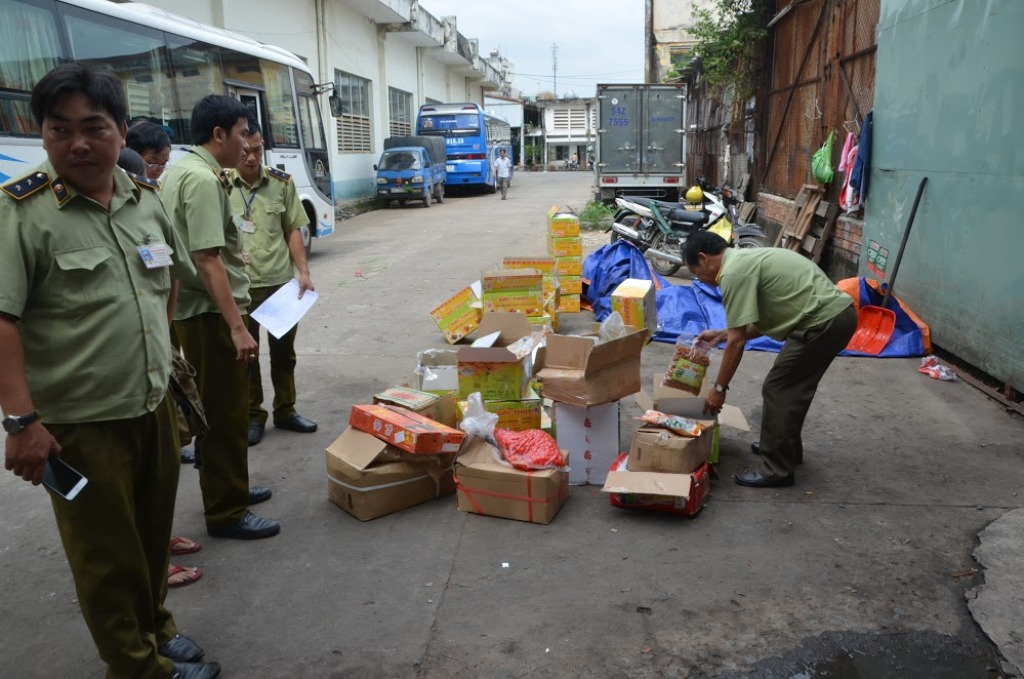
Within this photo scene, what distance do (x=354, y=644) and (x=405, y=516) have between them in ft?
3.32

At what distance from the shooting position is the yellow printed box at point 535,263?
7340mm

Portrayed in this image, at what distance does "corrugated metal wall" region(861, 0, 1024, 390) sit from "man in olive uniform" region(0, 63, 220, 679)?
502 cm

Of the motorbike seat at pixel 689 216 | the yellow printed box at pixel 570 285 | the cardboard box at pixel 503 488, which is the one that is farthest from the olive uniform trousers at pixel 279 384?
the motorbike seat at pixel 689 216

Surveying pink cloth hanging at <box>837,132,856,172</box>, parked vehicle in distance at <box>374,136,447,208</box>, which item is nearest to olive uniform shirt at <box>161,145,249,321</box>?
pink cloth hanging at <box>837,132,856,172</box>

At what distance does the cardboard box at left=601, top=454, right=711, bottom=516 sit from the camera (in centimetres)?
352

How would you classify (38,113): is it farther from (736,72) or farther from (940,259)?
(736,72)

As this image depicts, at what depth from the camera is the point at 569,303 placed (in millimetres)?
8016

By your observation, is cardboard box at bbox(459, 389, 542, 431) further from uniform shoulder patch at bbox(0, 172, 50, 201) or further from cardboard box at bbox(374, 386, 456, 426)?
uniform shoulder patch at bbox(0, 172, 50, 201)

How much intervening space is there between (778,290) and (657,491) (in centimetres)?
117

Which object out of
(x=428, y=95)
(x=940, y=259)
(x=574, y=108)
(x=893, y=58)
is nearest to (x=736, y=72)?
(x=893, y=58)

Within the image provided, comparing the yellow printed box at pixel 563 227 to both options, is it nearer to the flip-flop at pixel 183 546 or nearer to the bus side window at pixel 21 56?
the bus side window at pixel 21 56

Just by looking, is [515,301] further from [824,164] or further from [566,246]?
[824,164]

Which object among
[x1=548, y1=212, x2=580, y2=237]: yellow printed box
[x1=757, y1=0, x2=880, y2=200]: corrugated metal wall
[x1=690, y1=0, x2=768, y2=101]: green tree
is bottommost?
[x1=548, y1=212, x2=580, y2=237]: yellow printed box

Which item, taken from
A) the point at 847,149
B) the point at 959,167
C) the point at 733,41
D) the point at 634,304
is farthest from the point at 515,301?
the point at 733,41
